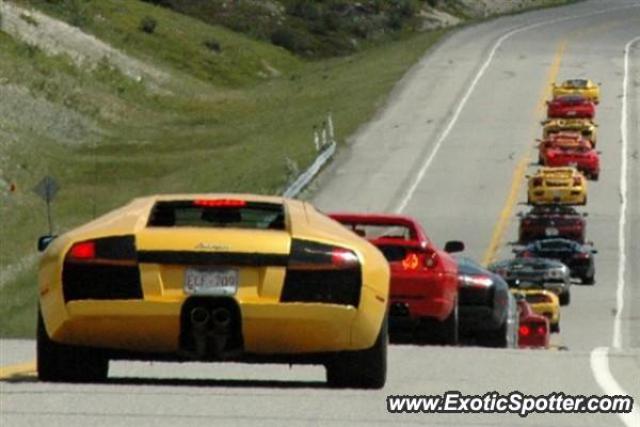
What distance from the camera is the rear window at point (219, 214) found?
14031mm

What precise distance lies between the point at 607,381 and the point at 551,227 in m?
39.7

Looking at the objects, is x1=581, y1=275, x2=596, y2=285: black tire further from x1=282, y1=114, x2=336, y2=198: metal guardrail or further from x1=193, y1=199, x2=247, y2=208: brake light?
x1=193, y1=199, x2=247, y2=208: brake light

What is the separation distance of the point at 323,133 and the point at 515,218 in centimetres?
1235

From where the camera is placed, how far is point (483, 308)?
23141mm

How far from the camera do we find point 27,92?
74.5m

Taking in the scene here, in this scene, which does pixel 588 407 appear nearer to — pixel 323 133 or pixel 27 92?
pixel 323 133

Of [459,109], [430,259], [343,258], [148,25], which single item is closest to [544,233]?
[459,109]

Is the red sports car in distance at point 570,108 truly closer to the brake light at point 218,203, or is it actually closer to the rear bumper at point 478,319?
the rear bumper at point 478,319

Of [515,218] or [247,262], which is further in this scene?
[515,218]

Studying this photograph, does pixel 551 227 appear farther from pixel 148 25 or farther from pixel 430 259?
pixel 148 25

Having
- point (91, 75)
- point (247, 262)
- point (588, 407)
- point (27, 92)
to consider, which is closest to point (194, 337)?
point (247, 262)

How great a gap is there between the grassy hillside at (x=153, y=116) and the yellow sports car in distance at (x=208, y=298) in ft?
67.2

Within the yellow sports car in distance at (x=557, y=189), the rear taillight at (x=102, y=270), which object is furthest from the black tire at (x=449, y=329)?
the yellow sports car in distance at (x=557, y=189)

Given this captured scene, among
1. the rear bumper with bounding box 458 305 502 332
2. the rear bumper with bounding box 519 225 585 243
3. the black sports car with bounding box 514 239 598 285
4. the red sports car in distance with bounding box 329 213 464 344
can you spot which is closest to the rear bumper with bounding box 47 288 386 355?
the red sports car in distance with bounding box 329 213 464 344
